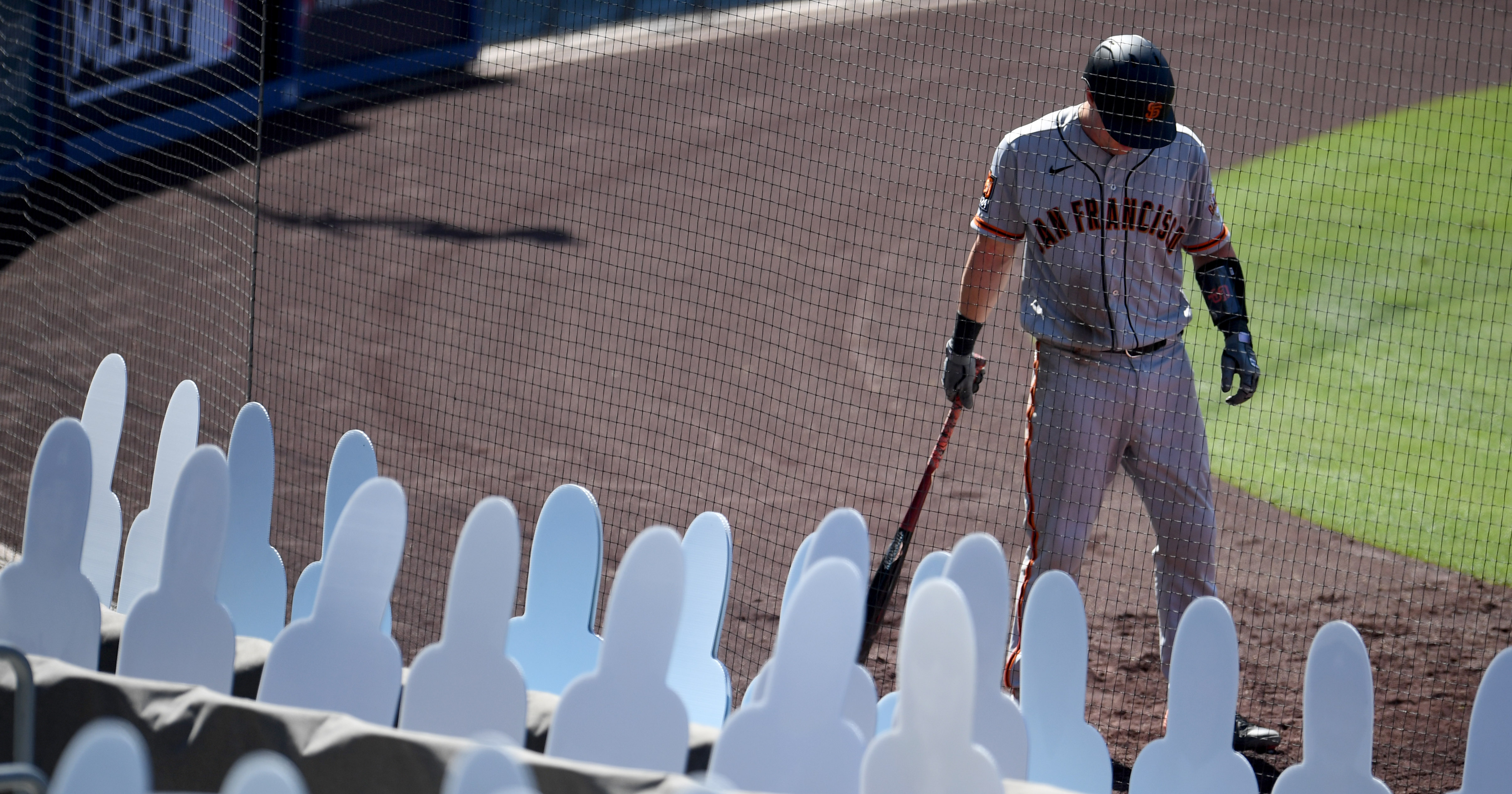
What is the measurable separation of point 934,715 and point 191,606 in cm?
151

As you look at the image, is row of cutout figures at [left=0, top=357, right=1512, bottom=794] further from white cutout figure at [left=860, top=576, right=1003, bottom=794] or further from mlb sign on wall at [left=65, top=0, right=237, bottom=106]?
mlb sign on wall at [left=65, top=0, right=237, bottom=106]

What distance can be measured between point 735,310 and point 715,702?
5655 mm

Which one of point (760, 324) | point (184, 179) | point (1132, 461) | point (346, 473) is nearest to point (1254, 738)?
point (1132, 461)

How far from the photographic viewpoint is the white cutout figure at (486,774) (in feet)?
5.40

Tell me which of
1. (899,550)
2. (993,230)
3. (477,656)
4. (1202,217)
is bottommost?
(899,550)

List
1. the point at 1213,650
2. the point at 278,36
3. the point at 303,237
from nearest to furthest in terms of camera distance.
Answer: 1. the point at 1213,650
2. the point at 303,237
3. the point at 278,36

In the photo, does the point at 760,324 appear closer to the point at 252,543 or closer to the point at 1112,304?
the point at 1112,304

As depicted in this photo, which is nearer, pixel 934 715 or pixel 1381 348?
pixel 934 715

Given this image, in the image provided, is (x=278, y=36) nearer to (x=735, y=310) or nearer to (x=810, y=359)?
(x=735, y=310)

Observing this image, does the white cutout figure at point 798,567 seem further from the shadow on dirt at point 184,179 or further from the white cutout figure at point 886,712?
the shadow on dirt at point 184,179

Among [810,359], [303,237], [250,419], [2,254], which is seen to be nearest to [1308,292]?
[810,359]

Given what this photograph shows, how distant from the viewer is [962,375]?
4211mm

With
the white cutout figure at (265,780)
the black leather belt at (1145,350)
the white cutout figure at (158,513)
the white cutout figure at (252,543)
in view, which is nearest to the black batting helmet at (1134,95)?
the black leather belt at (1145,350)

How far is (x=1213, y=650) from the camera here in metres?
2.45
